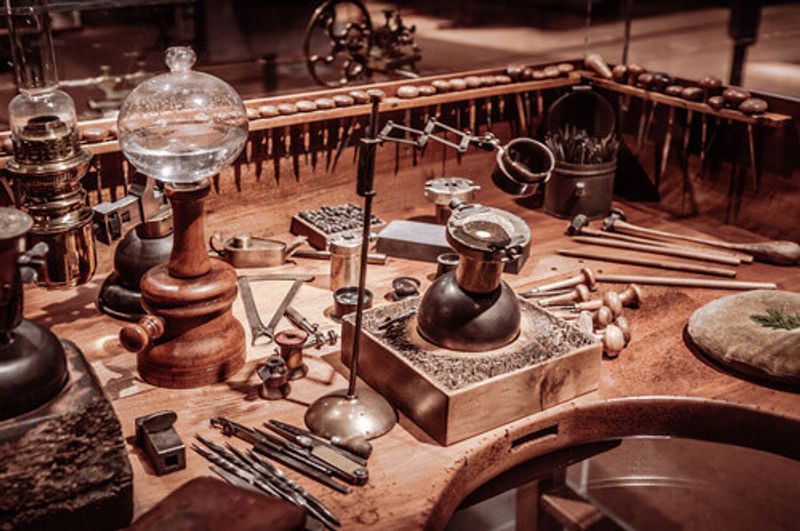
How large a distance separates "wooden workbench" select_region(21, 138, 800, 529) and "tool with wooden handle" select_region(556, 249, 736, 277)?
0.14ft

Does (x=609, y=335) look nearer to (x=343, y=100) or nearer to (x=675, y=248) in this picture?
→ (x=675, y=248)

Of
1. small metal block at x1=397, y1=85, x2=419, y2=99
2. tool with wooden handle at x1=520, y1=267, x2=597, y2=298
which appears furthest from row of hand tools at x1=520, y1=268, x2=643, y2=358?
small metal block at x1=397, y1=85, x2=419, y2=99

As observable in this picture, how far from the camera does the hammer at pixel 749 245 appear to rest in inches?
114

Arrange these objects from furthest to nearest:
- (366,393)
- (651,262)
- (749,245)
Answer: (749,245) → (651,262) → (366,393)

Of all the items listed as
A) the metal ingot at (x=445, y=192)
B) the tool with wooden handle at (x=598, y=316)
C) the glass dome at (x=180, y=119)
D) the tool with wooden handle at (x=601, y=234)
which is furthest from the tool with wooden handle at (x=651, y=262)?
the glass dome at (x=180, y=119)

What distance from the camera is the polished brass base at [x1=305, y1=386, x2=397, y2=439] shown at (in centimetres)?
191

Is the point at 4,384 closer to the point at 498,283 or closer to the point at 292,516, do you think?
the point at 292,516

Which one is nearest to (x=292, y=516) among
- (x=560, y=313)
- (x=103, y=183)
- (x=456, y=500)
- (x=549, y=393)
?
(x=456, y=500)

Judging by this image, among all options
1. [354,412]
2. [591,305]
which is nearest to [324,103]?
[591,305]

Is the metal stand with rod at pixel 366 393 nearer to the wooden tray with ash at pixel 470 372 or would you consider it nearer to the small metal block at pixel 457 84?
the wooden tray with ash at pixel 470 372

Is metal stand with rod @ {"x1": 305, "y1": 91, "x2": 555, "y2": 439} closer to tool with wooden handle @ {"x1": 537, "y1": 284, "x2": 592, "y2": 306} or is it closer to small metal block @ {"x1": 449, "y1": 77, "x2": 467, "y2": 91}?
tool with wooden handle @ {"x1": 537, "y1": 284, "x2": 592, "y2": 306}

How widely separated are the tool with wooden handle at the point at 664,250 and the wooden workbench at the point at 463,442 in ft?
0.24

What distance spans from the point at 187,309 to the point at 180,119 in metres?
0.56

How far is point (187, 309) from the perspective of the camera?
6.65 ft
